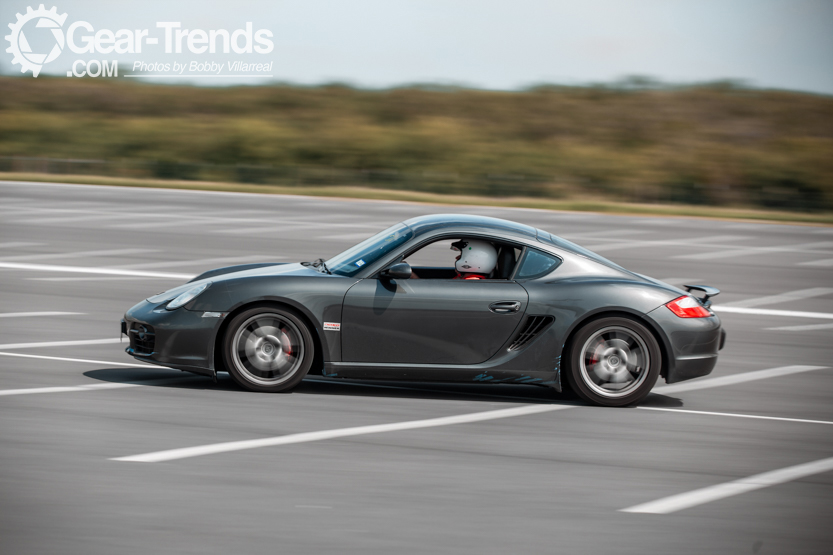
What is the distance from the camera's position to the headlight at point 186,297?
686 cm

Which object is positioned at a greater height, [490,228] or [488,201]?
[488,201]

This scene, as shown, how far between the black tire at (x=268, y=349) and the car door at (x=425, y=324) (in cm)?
32

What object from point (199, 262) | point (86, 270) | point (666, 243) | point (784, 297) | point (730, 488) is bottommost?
point (730, 488)

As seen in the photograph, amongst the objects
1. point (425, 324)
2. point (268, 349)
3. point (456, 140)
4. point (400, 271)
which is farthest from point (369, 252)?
point (456, 140)

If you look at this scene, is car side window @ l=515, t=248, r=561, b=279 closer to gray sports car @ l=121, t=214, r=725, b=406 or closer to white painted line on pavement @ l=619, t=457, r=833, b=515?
gray sports car @ l=121, t=214, r=725, b=406

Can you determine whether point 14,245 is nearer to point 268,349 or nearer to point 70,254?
point 70,254

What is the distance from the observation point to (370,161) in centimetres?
5591

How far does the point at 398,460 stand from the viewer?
5477 millimetres

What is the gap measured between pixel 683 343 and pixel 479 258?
1.59m

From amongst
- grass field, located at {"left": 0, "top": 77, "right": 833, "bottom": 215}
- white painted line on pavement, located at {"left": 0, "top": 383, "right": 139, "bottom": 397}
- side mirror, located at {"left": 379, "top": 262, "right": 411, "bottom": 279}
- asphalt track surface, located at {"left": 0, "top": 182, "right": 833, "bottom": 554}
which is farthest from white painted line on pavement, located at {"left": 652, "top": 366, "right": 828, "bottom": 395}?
grass field, located at {"left": 0, "top": 77, "right": 833, "bottom": 215}

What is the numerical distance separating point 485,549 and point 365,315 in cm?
273

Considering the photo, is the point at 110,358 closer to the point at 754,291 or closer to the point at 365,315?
the point at 365,315

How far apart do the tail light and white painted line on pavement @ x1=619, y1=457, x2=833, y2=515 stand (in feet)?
4.78

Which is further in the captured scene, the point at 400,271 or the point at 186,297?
the point at 186,297
